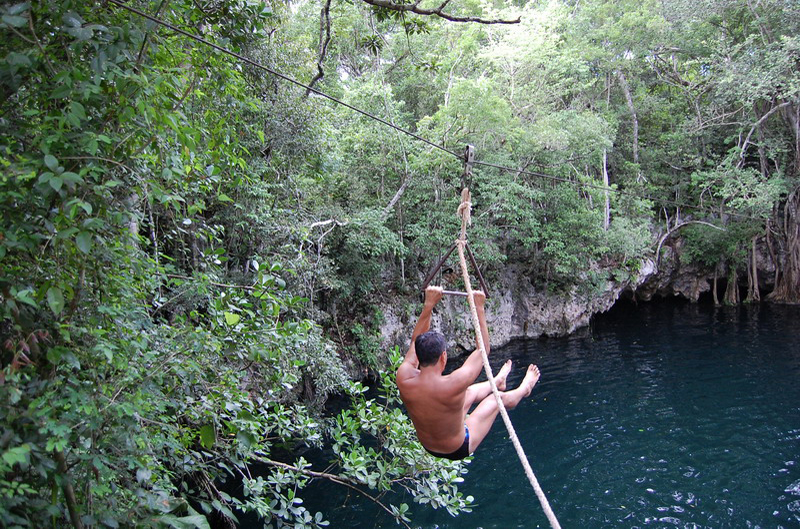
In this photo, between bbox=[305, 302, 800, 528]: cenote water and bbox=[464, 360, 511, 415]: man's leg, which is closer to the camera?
bbox=[464, 360, 511, 415]: man's leg

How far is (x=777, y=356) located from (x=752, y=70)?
7680 millimetres

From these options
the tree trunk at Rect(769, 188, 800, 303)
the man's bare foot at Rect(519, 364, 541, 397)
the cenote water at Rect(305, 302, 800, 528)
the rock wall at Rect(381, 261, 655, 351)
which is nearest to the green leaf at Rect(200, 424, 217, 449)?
the man's bare foot at Rect(519, 364, 541, 397)

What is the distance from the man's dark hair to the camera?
Result: 2.93 m

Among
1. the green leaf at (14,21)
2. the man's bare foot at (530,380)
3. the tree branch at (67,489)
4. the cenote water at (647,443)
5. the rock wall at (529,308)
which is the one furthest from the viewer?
the rock wall at (529,308)

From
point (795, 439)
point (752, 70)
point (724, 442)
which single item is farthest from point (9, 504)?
point (752, 70)

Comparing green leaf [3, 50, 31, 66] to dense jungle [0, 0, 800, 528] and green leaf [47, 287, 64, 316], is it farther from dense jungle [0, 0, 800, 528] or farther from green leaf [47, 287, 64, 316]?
green leaf [47, 287, 64, 316]

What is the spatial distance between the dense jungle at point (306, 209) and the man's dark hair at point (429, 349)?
707 mm

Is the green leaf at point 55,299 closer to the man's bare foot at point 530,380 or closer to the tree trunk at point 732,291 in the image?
the man's bare foot at point 530,380

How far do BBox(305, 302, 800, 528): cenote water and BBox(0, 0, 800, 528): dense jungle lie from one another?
893 mm

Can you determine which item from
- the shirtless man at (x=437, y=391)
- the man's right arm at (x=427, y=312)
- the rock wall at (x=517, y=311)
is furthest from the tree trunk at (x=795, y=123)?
the shirtless man at (x=437, y=391)

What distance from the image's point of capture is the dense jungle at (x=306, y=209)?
1882 millimetres

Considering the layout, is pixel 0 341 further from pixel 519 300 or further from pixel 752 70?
pixel 752 70

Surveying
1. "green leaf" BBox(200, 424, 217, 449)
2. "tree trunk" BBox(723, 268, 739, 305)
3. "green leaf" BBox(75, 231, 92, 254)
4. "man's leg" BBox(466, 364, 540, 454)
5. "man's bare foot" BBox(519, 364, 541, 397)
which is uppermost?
"green leaf" BBox(75, 231, 92, 254)

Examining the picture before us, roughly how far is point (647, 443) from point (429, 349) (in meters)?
6.36
